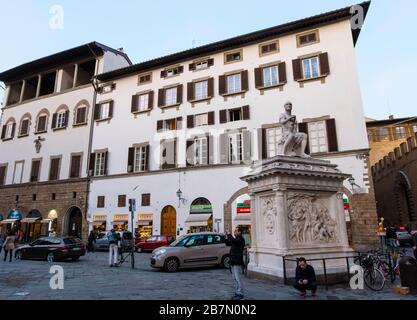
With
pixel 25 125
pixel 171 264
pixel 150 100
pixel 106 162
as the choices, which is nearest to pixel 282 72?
pixel 150 100

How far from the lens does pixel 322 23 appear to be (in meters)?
23.3

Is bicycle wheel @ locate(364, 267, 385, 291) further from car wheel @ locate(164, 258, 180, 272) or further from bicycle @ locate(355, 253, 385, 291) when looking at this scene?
car wheel @ locate(164, 258, 180, 272)

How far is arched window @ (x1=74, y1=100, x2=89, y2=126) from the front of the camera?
3103cm

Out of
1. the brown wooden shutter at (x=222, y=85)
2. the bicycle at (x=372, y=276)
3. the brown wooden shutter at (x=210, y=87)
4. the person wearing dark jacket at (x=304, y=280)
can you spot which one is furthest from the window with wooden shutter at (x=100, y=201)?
the person wearing dark jacket at (x=304, y=280)

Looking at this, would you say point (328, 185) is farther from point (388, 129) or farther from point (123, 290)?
point (388, 129)

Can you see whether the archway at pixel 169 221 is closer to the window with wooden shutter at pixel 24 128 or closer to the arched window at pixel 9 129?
the window with wooden shutter at pixel 24 128

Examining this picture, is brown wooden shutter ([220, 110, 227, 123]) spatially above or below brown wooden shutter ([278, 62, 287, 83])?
below

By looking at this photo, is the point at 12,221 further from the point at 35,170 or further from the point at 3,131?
the point at 3,131

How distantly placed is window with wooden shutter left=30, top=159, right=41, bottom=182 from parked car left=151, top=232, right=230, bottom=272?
78.0ft

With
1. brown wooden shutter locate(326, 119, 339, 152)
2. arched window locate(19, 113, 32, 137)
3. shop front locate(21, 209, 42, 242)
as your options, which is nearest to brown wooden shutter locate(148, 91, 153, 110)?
brown wooden shutter locate(326, 119, 339, 152)

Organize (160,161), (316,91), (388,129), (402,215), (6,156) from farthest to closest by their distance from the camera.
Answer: (388,129)
(6,156)
(402,215)
(160,161)
(316,91)

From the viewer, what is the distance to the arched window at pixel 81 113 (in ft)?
102

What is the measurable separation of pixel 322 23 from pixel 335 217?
18150 mm

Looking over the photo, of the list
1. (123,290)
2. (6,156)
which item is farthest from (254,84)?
(6,156)
